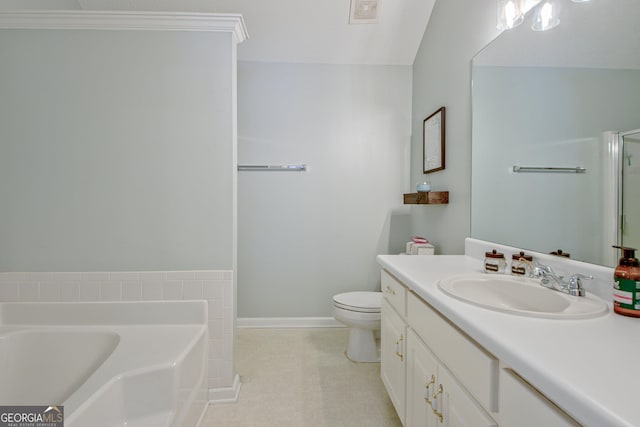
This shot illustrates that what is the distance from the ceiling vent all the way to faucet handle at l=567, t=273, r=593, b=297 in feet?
7.23

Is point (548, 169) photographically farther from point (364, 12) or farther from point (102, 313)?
point (102, 313)

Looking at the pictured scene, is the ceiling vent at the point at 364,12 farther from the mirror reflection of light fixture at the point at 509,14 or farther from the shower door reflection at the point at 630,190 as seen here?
the shower door reflection at the point at 630,190

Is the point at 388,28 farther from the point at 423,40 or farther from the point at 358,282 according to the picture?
the point at 358,282

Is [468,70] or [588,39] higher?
[468,70]

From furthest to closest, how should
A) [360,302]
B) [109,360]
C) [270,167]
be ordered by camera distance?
[270,167], [360,302], [109,360]

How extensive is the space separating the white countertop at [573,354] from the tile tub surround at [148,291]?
4.34 ft

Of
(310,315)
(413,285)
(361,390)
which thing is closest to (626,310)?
(413,285)

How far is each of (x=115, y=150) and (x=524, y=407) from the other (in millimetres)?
2151

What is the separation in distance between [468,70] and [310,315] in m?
2.26

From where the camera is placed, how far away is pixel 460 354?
903mm

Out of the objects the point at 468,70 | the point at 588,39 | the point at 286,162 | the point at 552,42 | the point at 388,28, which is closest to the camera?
the point at 588,39

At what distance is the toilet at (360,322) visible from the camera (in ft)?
7.01

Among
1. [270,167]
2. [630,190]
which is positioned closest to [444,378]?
[630,190]

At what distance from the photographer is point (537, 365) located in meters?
0.60
